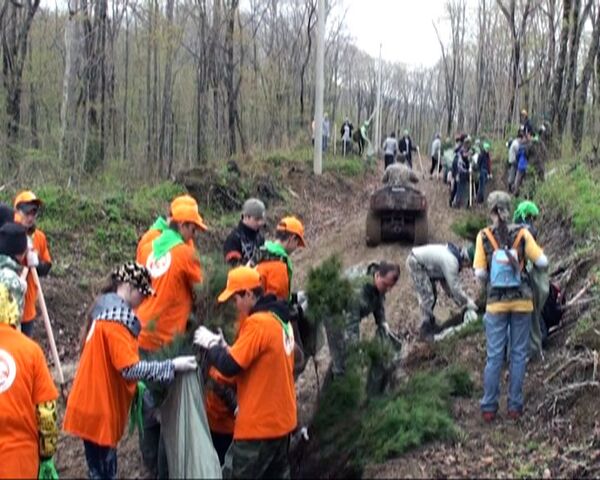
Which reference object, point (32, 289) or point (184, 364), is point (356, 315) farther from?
point (32, 289)

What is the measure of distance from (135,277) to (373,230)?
1108 centimetres

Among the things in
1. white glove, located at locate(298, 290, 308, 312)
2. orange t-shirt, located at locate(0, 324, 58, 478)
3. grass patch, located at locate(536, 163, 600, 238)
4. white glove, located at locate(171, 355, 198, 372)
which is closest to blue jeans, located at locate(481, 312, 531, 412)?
white glove, located at locate(298, 290, 308, 312)

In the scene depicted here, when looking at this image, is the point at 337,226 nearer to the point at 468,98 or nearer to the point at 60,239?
the point at 60,239

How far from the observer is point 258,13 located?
1516 inches

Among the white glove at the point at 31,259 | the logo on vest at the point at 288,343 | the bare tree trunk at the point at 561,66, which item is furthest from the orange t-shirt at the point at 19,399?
the bare tree trunk at the point at 561,66

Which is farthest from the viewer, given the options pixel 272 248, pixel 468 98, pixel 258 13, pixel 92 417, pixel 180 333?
pixel 468 98

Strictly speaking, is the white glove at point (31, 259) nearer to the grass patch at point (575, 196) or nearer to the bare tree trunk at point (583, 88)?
the grass patch at point (575, 196)

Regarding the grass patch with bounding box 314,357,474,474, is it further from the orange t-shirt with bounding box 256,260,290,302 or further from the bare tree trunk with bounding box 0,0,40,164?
the bare tree trunk with bounding box 0,0,40,164

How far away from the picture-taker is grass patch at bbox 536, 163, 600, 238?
12.0 m

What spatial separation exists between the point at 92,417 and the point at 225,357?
92 centimetres

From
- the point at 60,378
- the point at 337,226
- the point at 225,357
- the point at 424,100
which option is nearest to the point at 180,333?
the point at 225,357

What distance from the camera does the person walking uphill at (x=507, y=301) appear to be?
6.76 m

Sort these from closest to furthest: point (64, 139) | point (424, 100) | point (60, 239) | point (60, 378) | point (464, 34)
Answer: point (60, 378)
point (60, 239)
point (64, 139)
point (464, 34)
point (424, 100)

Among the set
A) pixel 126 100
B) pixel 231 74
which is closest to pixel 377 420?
pixel 231 74
